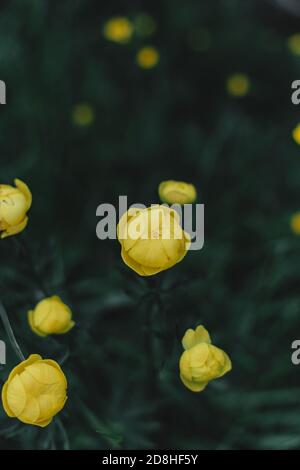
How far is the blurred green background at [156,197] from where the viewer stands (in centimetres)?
112

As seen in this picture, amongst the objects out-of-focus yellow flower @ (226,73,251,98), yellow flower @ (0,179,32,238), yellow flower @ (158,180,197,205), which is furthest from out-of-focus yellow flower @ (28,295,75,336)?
out-of-focus yellow flower @ (226,73,251,98)

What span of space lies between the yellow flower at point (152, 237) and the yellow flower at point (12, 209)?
187 mm

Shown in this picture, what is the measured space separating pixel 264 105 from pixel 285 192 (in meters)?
0.35

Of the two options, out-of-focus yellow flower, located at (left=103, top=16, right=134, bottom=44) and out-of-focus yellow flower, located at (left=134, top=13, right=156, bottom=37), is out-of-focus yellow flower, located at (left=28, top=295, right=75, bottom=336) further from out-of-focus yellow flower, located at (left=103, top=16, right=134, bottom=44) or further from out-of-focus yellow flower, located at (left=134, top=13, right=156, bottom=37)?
out-of-focus yellow flower, located at (left=134, top=13, right=156, bottom=37)

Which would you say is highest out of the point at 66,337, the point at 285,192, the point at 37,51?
→ the point at 37,51

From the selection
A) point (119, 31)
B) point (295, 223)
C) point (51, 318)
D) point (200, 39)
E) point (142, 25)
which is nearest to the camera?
point (51, 318)

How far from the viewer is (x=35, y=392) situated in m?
0.82

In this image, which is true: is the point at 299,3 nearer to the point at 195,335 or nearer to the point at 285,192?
the point at 285,192

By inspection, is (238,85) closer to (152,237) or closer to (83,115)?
(83,115)

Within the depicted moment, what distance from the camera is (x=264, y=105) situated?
6.25ft

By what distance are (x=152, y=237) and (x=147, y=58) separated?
3.28 feet

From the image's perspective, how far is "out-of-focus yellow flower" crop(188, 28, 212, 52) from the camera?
1.90m

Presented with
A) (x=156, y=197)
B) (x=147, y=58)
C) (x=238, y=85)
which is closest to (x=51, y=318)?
(x=156, y=197)
